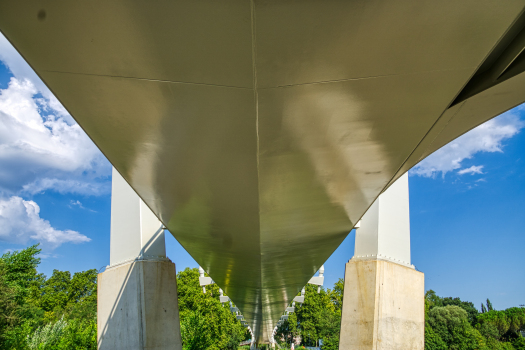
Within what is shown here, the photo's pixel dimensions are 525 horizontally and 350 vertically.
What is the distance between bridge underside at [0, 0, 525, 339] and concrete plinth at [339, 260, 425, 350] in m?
5.09

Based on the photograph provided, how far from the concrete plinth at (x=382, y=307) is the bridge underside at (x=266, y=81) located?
16.7ft

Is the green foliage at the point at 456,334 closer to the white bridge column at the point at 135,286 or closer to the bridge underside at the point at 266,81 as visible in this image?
the white bridge column at the point at 135,286

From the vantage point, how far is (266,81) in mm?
2428

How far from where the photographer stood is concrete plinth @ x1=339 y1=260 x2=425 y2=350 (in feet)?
27.9

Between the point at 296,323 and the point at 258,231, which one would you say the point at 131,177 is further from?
the point at 296,323

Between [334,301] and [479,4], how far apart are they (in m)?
69.0

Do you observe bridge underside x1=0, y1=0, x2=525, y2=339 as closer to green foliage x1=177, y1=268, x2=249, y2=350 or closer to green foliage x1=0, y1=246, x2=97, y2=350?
green foliage x1=0, y1=246, x2=97, y2=350

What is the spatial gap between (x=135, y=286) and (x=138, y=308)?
0.59 metres

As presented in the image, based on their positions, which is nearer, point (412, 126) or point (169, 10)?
point (169, 10)

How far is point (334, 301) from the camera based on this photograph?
2576 inches

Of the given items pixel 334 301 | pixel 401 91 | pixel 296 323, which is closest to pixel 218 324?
pixel 296 323

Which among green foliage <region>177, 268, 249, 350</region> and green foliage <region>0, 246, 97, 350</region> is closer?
green foliage <region>0, 246, 97, 350</region>

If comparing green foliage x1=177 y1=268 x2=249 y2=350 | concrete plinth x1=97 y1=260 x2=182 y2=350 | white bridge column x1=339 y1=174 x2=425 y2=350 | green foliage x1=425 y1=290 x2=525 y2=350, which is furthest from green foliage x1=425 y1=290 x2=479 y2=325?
concrete plinth x1=97 y1=260 x2=182 y2=350

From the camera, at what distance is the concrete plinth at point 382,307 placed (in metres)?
8.49
